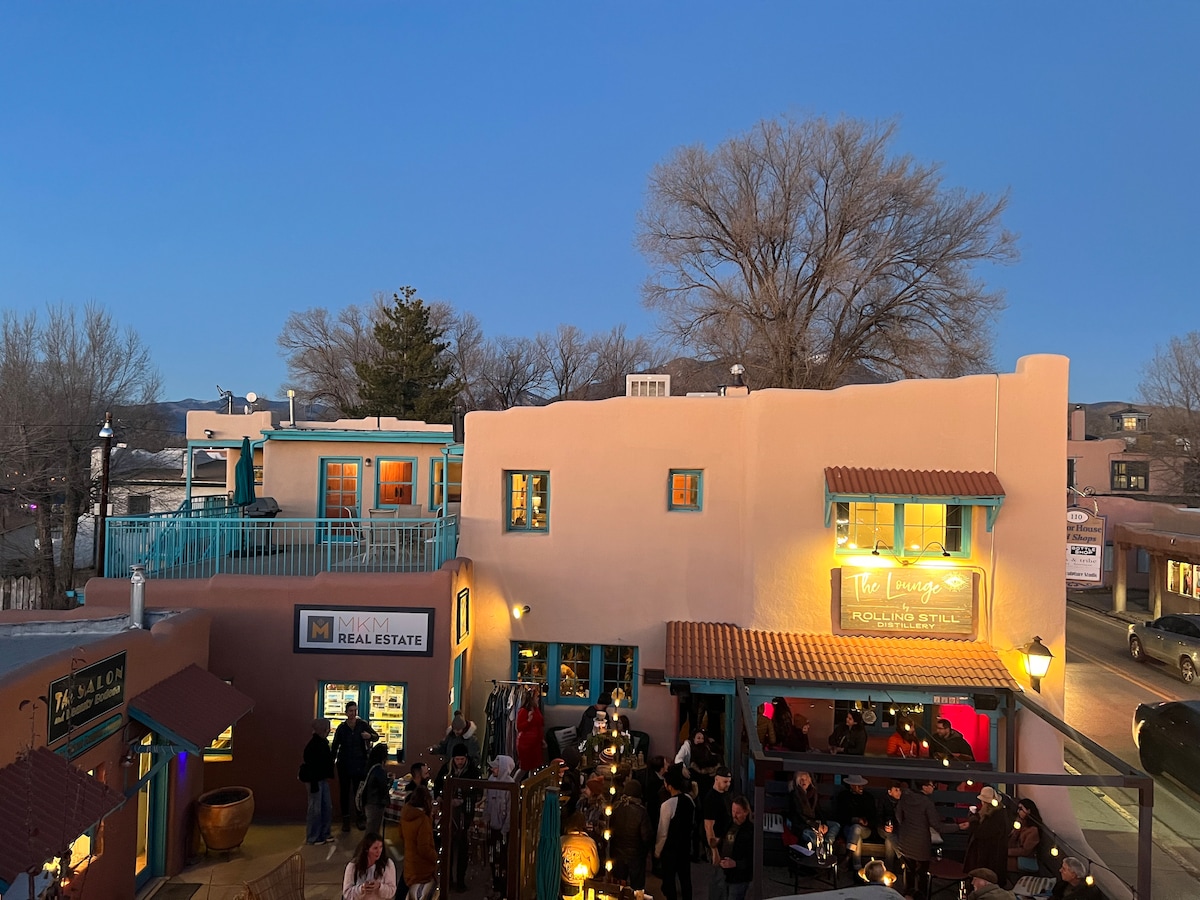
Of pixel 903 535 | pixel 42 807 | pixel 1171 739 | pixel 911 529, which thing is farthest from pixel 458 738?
pixel 1171 739

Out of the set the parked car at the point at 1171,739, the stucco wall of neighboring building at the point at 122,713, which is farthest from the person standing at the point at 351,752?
the parked car at the point at 1171,739

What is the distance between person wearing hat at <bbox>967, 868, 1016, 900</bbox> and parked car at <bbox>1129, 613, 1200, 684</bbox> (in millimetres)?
15817

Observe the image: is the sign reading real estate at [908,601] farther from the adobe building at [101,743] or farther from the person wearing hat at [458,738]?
the adobe building at [101,743]

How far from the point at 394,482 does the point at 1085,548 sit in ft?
43.8

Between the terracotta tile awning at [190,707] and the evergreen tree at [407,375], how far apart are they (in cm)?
2553

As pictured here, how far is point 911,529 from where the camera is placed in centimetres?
1225

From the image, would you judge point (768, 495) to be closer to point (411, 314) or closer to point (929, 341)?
point (929, 341)

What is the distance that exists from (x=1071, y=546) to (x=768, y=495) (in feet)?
16.6

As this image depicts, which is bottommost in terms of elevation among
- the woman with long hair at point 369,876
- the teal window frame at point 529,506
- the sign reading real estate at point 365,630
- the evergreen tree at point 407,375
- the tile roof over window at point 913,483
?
the woman with long hair at point 369,876

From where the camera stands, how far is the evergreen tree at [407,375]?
3466 centimetres

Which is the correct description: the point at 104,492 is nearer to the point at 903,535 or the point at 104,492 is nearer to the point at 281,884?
the point at 281,884

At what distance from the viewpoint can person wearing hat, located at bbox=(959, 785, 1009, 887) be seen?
8.95 m

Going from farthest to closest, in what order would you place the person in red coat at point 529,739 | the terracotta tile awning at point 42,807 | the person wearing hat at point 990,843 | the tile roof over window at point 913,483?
1. the tile roof over window at point 913,483
2. the person in red coat at point 529,739
3. the person wearing hat at point 990,843
4. the terracotta tile awning at point 42,807

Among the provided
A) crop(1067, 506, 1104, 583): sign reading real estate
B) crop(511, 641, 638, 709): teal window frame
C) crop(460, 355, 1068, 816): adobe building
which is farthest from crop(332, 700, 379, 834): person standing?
crop(1067, 506, 1104, 583): sign reading real estate
